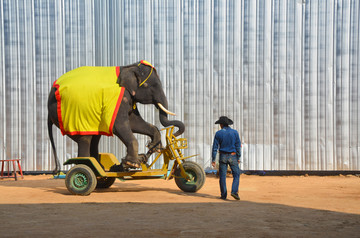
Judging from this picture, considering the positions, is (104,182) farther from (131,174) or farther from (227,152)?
(227,152)

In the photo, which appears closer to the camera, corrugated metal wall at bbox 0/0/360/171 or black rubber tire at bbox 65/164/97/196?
black rubber tire at bbox 65/164/97/196

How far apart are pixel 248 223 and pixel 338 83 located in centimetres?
937

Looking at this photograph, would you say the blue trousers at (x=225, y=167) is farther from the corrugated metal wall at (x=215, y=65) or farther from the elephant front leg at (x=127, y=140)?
the corrugated metal wall at (x=215, y=65)

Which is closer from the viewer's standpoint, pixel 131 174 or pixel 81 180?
pixel 81 180

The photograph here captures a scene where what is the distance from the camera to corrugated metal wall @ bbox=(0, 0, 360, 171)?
14.6 meters

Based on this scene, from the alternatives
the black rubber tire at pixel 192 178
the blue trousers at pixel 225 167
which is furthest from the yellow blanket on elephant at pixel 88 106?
the blue trousers at pixel 225 167

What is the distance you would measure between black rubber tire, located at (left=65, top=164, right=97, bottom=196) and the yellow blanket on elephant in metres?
0.88

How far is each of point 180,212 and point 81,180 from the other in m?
3.43

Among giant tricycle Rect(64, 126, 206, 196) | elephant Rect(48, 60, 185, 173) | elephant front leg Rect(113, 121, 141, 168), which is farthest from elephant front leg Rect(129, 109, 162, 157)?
elephant front leg Rect(113, 121, 141, 168)

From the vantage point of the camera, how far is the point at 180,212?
7.62 metres

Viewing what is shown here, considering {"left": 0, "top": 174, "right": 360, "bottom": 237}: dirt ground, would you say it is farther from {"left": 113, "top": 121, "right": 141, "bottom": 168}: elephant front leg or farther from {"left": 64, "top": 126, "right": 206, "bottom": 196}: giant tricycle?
{"left": 113, "top": 121, "right": 141, "bottom": 168}: elephant front leg

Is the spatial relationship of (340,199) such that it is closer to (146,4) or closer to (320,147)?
(320,147)

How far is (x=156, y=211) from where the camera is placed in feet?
25.4

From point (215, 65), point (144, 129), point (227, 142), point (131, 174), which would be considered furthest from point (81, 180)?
point (215, 65)
